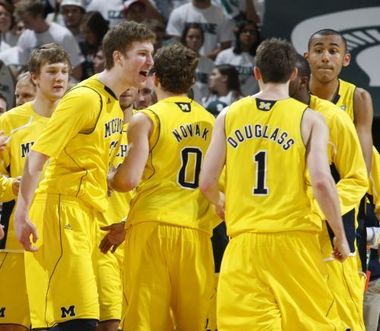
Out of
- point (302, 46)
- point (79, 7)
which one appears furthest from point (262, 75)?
point (79, 7)

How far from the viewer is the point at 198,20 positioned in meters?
13.7

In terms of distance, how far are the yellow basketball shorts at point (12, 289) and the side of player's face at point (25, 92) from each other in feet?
4.51

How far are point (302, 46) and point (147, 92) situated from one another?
2743 millimetres

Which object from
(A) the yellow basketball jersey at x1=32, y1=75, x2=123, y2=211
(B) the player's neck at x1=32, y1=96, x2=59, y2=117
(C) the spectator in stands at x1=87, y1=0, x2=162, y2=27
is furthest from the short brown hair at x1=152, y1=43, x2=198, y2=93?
(C) the spectator in stands at x1=87, y1=0, x2=162, y2=27

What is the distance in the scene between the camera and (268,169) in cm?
612

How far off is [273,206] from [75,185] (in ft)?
4.51

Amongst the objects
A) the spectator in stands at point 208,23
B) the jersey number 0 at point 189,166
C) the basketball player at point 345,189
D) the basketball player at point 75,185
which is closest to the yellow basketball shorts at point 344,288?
the basketball player at point 345,189

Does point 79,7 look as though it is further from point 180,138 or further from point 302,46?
point 180,138

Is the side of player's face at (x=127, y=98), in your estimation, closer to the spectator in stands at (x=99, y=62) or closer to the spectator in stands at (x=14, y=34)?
the spectator in stands at (x=99, y=62)

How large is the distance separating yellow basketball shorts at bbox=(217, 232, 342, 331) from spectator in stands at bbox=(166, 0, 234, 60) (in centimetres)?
776

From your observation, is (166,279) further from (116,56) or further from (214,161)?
(116,56)

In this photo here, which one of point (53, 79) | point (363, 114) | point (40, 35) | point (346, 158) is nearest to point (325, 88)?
point (363, 114)

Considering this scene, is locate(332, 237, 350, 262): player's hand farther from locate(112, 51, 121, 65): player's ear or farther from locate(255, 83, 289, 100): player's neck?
locate(112, 51, 121, 65): player's ear

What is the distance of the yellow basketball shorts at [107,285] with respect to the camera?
7.90 metres
